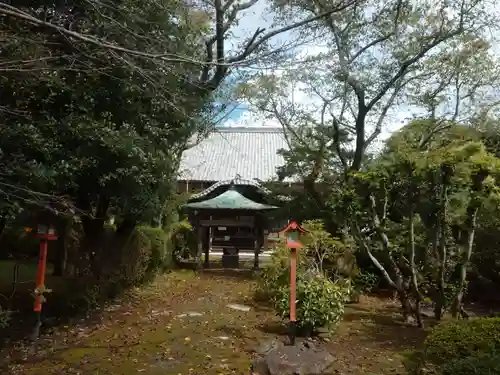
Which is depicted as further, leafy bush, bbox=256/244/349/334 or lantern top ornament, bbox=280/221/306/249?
leafy bush, bbox=256/244/349/334

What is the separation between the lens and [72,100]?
663 cm

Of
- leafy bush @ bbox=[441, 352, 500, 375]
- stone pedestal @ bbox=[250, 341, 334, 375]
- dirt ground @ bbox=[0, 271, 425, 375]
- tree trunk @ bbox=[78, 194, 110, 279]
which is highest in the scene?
tree trunk @ bbox=[78, 194, 110, 279]

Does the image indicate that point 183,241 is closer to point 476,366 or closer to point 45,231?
point 45,231

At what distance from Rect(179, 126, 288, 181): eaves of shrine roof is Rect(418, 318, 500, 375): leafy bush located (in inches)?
766

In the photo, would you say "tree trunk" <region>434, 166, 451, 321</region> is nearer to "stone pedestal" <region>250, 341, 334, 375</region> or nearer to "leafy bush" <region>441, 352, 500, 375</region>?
"stone pedestal" <region>250, 341, 334, 375</region>

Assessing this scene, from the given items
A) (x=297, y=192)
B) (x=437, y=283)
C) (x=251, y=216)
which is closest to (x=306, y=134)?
(x=297, y=192)

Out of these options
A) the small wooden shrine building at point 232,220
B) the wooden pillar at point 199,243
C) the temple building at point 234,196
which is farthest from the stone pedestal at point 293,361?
the wooden pillar at point 199,243

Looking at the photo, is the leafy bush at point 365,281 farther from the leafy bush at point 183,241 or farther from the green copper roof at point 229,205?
the leafy bush at point 183,241

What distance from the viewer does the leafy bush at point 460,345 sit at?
4.27 m

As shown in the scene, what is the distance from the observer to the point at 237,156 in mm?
28234

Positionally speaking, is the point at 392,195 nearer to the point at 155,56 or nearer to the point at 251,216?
the point at 155,56

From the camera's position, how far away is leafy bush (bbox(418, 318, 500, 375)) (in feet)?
14.0

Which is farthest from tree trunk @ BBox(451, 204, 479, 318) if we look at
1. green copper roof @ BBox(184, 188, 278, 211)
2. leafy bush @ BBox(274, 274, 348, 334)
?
green copper roof @ BBox(184, 188, 278, 211)

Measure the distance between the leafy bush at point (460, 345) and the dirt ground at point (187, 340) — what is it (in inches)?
47.2
